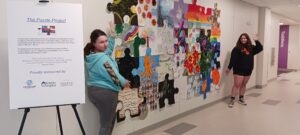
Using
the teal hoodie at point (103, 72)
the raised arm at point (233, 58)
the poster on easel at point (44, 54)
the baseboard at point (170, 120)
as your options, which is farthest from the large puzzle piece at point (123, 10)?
the raised arm at point (233, 58)

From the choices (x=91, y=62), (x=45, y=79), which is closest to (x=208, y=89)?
(x=91, y=62)

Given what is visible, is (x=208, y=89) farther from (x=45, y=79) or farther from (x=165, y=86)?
(x=45, y=79)

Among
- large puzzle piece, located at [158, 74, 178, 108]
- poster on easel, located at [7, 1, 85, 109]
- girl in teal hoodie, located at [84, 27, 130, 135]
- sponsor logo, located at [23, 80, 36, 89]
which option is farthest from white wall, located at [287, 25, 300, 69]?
sponsor logo, located at [23, 80, 36, 89]

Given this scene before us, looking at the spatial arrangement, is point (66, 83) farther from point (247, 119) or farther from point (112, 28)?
point (247, 119)

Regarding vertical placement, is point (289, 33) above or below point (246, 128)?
above

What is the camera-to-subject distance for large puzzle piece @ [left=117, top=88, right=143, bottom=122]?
315cm

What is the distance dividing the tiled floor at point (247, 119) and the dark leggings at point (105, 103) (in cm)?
103

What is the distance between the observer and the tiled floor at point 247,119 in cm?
366

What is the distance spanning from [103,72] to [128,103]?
0.86m

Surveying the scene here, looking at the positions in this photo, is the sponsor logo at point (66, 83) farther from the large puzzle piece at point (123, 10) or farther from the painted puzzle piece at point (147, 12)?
the painted puzzle piece at point (147, 12)

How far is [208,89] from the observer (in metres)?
5.00

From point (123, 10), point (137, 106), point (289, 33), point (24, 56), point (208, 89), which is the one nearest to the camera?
point (24, 56)

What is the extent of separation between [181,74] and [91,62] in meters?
2.00

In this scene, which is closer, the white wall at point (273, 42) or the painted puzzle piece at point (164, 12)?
the painted puzzle piece at point (164, 12)
